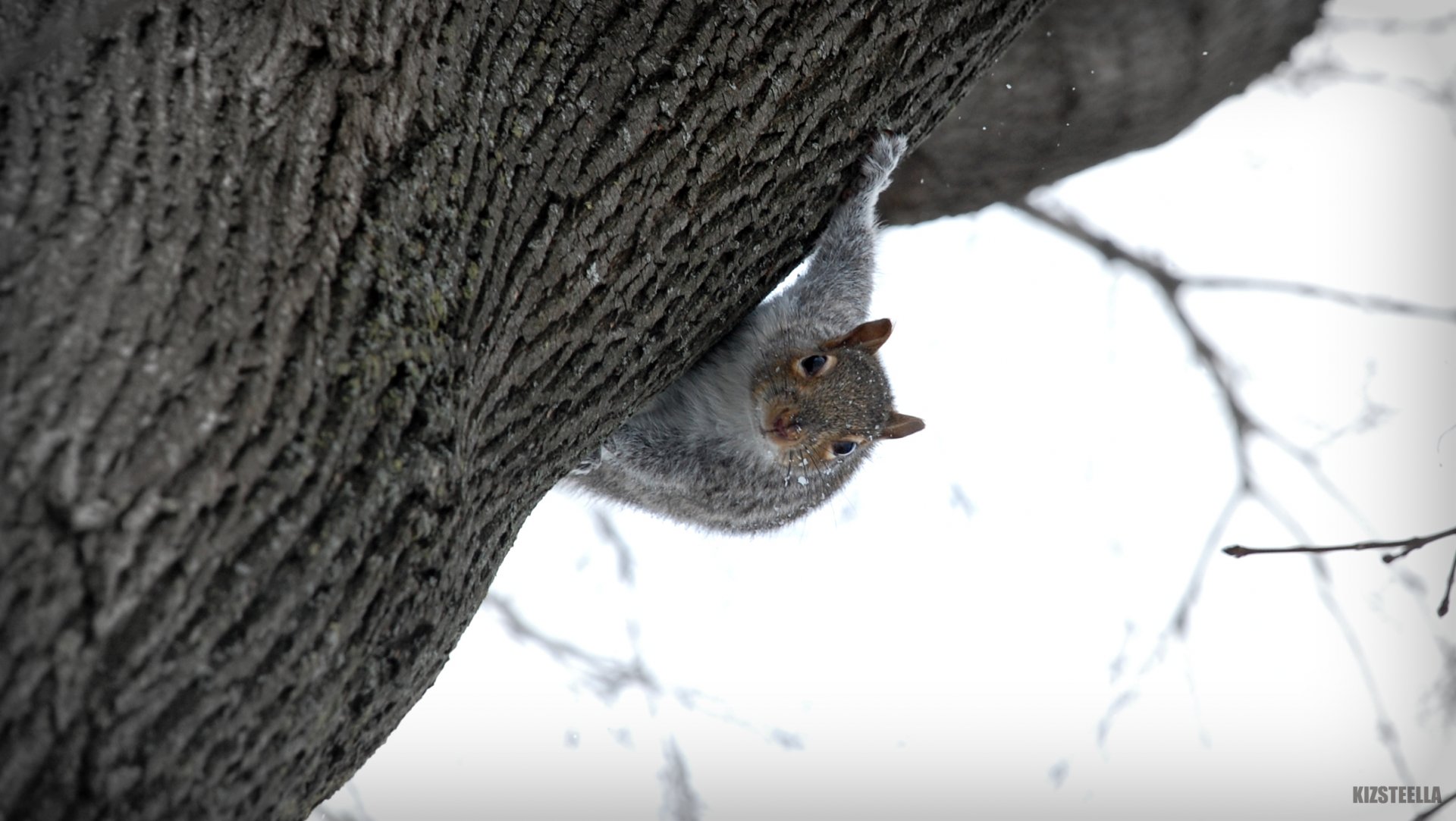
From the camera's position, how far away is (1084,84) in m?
3.77

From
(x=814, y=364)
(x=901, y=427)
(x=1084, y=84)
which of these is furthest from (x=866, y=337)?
(x=1084, y=84)

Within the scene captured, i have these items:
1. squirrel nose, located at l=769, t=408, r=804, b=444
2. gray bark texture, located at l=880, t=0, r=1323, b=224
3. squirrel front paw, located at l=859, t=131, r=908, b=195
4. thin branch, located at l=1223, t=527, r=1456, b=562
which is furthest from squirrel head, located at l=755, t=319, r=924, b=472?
thin branch, located at l=1223, t=527, r=1456, b=562

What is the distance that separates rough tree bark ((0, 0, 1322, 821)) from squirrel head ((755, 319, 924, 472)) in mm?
1288

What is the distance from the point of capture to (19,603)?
1300 millimetres

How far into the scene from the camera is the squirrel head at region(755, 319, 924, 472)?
3.48m

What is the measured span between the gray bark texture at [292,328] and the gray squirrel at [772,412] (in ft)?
3.96

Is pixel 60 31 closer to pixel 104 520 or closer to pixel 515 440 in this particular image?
pixel 104 520

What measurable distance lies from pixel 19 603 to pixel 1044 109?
3501 mm

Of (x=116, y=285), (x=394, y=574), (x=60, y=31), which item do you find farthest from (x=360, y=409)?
(x=60, y=31)

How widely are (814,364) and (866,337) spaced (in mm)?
201

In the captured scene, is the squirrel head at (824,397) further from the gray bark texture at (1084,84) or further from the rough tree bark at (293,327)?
the rough tree bark at (293,327)

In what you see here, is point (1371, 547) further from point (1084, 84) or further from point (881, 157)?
point (1084, 84)

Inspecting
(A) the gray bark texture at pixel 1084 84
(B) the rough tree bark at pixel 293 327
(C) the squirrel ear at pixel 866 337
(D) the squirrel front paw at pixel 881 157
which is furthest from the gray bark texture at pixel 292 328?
(A) the gray bark texture at pixel 1084 84

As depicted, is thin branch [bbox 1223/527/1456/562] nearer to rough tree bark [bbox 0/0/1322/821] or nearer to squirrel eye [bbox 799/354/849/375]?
rough tree bark [bbox 0/0/1322/821]
